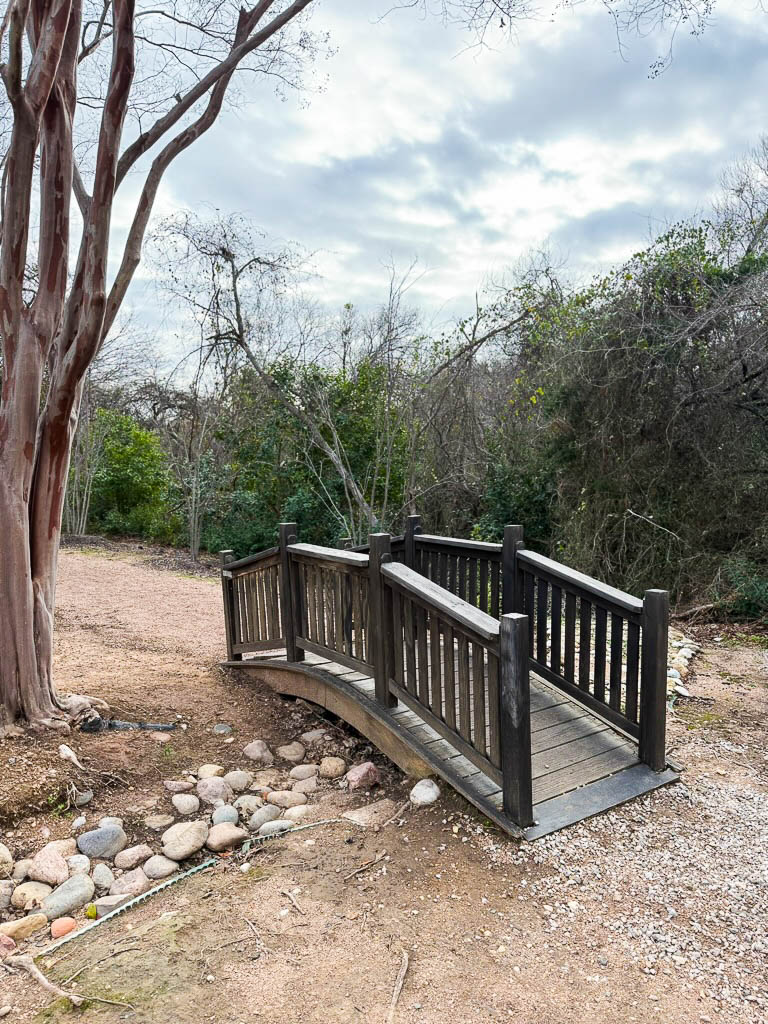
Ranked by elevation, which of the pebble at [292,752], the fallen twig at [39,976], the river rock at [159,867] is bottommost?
the pebble at [292,752]

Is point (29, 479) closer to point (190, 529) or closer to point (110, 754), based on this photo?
point (110, 754)

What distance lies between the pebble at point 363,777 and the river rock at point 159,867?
3.21 ft

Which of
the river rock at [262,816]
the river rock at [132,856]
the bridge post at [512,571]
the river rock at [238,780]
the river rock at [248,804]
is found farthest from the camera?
the bridge post at [512,571]

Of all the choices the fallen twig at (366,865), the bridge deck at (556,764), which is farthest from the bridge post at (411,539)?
the fallen twig at (366,865)

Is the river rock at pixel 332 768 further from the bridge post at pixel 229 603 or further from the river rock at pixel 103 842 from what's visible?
the bridge post at pixel 229 603

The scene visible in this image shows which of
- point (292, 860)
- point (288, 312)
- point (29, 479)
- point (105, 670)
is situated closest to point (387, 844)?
point (292, 860)

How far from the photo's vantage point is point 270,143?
6.16m

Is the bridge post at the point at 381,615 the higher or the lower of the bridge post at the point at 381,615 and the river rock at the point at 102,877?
the higher

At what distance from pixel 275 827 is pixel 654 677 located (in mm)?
1940

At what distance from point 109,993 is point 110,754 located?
6.51ft

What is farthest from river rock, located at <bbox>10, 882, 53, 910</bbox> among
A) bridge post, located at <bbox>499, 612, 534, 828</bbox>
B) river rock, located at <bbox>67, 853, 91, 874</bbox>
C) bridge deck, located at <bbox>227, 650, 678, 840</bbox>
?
bridge post, located at <bbox>499, 612, 534, 828</bbox>

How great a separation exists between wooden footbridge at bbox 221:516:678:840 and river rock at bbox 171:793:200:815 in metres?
1.01

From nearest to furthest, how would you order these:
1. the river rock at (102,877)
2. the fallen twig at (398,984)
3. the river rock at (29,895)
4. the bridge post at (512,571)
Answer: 1. the fallen twig at (398,984)
2. the river rock at (29,895)
3. the river rock at (102,877)
4. the bridge post at (512,571)

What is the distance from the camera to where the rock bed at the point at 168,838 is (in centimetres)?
257
